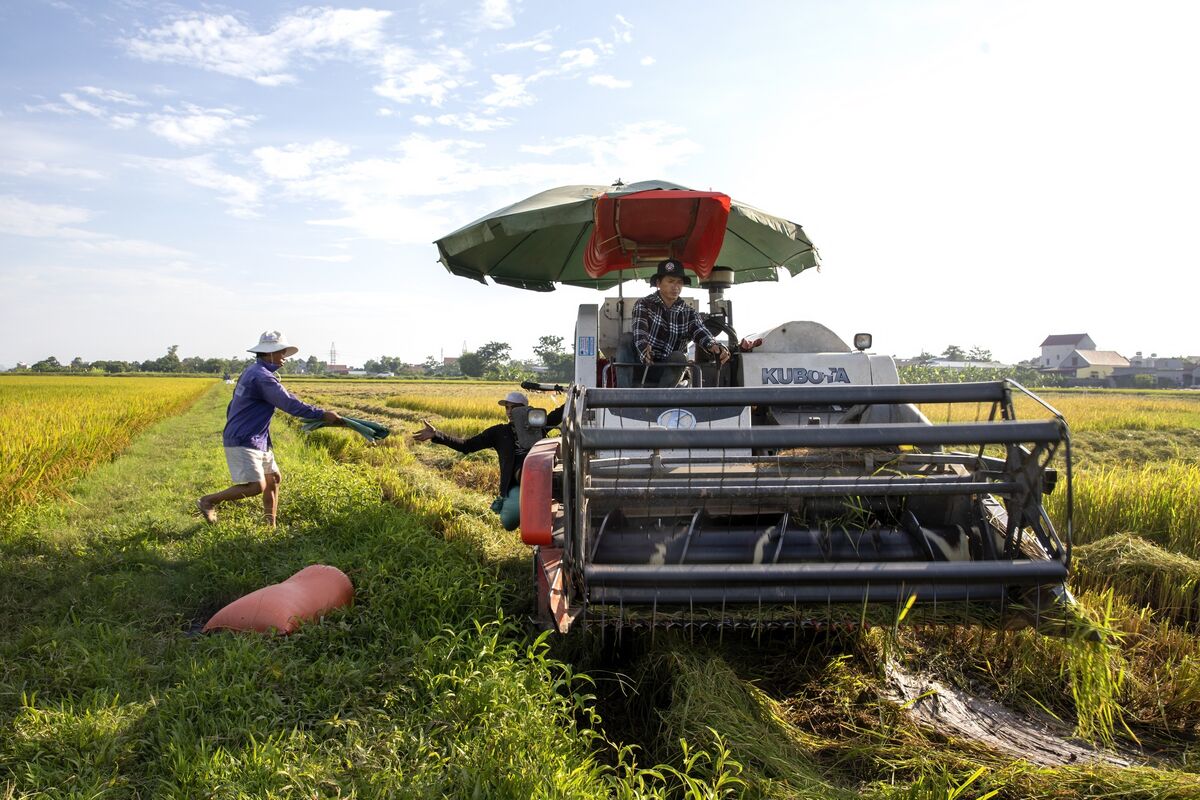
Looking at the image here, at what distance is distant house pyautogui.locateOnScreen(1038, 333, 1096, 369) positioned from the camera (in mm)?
93812

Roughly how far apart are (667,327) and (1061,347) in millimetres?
107235

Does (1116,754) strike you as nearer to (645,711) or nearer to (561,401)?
(645,711)

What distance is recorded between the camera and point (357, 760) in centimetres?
262

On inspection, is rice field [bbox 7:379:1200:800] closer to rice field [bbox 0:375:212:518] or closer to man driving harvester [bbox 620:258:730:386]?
rice field [bbox 0:375:212:518]

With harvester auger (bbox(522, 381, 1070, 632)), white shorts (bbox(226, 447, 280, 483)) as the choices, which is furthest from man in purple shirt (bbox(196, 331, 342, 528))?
harvester auger (bbox(522, 381, 1070, 632))

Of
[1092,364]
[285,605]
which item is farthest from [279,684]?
[1092,364]

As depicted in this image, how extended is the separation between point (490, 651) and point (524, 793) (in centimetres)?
97

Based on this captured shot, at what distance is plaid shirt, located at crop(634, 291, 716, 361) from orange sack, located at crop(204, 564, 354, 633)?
2560 millimetres

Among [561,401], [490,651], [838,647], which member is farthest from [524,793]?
[561,401]

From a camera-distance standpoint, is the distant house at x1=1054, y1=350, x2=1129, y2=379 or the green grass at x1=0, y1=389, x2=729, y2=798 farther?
the distant house at x1=1054, y1=350, x2=1129, y2=379

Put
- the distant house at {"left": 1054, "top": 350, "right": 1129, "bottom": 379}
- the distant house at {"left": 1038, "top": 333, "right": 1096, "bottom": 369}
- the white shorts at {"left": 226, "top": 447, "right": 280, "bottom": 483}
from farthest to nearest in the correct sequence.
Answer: the distant house at {"left": 1038, "top": 333, "right": 1096, "bottom": 369} → the distant house at {"left": 1054, "top": 350, "right": 1129, "bottom": 379} → the white shorts at {"left": 226, "top": 447, "right": 280, "bottom": 483}

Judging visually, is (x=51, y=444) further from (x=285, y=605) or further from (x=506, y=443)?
(x=285, y=605)

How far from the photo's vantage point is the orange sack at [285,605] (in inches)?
147

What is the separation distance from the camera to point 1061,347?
9575 cm
